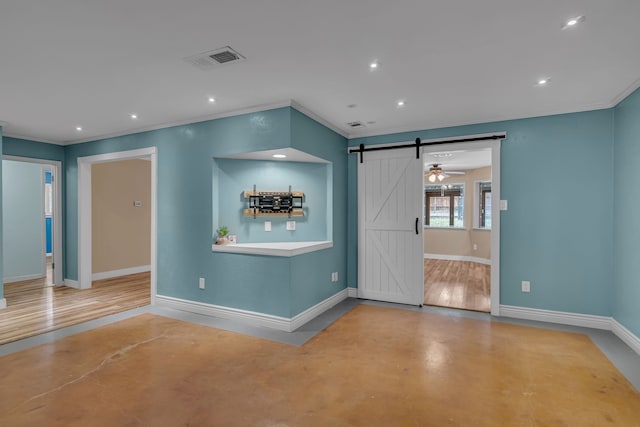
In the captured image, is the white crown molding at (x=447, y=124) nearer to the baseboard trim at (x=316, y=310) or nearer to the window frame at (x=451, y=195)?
the baseboard trim at (x=316, y=310)

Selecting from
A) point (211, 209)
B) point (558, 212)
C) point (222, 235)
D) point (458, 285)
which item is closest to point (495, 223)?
point (558, 212)

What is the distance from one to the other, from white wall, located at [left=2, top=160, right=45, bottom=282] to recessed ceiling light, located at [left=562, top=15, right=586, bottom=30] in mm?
8380

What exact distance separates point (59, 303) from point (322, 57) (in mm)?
5045

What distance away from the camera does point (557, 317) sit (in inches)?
150

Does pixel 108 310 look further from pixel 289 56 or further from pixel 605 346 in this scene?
pixel 605 346

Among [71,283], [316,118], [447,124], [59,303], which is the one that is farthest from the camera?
[71,283]

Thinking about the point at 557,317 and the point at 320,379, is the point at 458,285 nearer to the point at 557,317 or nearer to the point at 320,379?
the point at 557,317

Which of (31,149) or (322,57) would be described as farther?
(31,149)

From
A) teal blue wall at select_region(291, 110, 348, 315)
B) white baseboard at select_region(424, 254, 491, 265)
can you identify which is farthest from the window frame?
teal blue wall at select_region(291, 110, 348, 315)

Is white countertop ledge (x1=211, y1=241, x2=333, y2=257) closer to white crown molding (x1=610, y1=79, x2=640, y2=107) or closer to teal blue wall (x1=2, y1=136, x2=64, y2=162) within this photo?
white crown molding (x1=610, y1=79, x2=640, y2=107)

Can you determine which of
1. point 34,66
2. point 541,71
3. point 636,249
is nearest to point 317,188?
point 541,71

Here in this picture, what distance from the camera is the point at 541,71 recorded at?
9.09 feet

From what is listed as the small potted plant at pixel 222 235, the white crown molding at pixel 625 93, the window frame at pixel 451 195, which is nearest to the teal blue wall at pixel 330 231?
the small potted plant at pixel 222 235

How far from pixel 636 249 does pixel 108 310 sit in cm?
612
